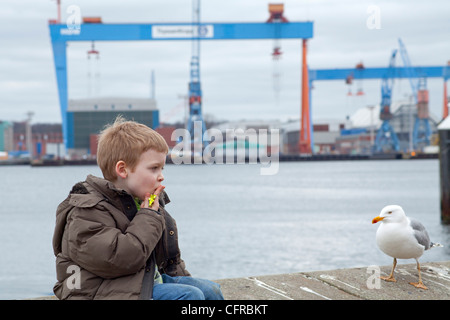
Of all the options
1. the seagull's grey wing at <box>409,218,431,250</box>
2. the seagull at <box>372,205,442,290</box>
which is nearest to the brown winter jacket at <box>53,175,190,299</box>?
the seagull at <box>372,205,442,290</box>

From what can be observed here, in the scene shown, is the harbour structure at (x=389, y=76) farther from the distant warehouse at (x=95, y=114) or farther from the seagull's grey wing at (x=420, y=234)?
the seagull's grey wing at (x=420, y=234)

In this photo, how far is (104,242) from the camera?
148 cm

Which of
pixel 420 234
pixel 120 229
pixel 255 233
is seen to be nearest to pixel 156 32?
pixel 255 233

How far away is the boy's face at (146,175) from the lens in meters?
1.60

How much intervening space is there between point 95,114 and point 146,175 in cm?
5475

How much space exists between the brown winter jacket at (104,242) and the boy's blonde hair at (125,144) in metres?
0.07

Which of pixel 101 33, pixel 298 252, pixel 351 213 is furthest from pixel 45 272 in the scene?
pixel 101 33

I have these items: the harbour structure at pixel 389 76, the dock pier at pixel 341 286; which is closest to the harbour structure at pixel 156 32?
the harbour structure at pixel 389 76

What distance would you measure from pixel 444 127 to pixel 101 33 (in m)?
27.0

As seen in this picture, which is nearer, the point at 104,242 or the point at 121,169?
the point at 104,242

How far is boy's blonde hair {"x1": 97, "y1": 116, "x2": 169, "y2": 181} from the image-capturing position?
1.57m

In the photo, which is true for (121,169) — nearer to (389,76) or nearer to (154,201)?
(154,201)
